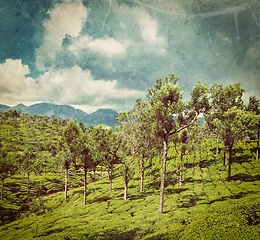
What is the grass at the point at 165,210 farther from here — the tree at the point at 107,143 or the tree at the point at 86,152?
the tree at the point at 107,143

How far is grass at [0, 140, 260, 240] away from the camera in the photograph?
14070 mm

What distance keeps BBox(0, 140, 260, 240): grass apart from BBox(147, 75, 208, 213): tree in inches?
350

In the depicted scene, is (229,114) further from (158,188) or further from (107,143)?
(107,143)

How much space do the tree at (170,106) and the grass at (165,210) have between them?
8.90 metres

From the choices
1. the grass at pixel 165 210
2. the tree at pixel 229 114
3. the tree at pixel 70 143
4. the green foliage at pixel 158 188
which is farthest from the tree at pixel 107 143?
the tree at pixel 229 114

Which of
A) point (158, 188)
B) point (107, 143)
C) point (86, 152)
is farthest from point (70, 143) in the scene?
point (158, 188)

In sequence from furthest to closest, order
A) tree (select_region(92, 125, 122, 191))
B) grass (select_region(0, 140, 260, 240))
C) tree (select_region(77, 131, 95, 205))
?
tree (select_region(77, 131, 95, 205))
tree (select_region(92, 125, 122, 191))
grass (select_region(0, 140, 260, 240))

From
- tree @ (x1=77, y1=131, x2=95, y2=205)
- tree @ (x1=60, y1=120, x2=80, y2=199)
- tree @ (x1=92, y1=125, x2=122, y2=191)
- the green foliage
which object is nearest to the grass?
the green foliage

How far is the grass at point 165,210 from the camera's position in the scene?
14.1 m

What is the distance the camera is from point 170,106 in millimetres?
24359

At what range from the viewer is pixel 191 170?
5212 cm

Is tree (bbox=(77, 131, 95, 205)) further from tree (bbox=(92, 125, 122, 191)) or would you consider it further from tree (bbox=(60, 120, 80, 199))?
tree (bbox=(60, 120, 80, 199))

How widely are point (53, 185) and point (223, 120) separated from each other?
88.8 m

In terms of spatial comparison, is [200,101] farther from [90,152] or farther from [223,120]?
[90,152]
